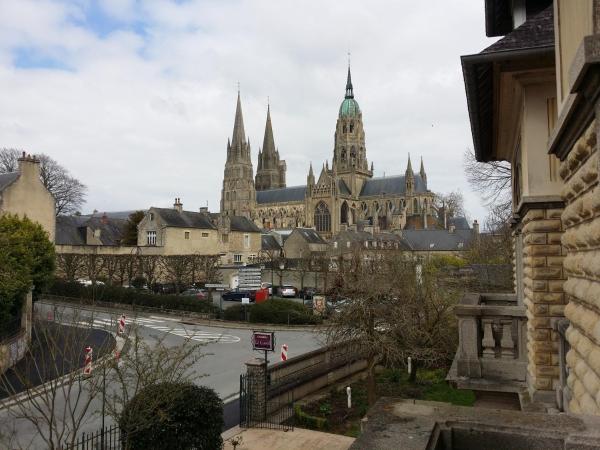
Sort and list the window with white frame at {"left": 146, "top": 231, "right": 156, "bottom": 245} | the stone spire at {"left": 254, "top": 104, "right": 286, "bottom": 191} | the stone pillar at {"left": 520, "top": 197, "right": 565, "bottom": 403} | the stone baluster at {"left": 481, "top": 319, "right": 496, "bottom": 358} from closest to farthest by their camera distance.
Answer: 1. the stone pillar at {"left": 520, "top": 197, "right": 565, "bottom": 403}
2. the stone baluster at {"left": 481, "top": 319, "right": 496, "bottom": 358}
3. the window with white frame at {"left": 146, "top": 231, "right": 156, "bottom": 245}
4. the stone spire at {"left": 254, "top": 104, "right": 286, "bottom": 191}

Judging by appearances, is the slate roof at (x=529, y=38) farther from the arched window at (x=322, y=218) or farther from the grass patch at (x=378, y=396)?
the arched window at (x=322, y=218)

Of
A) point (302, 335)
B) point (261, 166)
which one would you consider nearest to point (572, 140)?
point (302, 335)

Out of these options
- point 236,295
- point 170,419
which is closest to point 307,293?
point 236,295

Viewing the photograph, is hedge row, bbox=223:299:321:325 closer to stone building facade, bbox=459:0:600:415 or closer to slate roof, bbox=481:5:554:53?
stone building facade, bbox=459:0:600:415

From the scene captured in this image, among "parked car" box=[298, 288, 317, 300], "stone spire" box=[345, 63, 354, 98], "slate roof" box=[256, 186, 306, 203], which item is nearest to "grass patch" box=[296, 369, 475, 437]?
"parked car" box=[298, 288, 317, 300]

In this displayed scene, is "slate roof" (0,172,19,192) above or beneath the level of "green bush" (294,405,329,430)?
above

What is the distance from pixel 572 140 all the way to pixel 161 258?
4181cm

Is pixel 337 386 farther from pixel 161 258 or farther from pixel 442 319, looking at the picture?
pixel 161 258

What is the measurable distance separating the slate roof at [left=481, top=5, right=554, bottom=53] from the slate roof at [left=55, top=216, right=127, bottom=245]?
4809 cm

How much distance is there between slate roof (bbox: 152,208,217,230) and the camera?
161ft

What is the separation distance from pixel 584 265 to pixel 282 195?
120382 millimetres

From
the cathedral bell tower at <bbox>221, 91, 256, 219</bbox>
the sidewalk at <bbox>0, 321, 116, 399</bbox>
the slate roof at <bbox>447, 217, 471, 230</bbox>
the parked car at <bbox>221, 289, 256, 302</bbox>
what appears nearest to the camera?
the sidewalk at <bbox>0, 321, 116, 399</bbox>

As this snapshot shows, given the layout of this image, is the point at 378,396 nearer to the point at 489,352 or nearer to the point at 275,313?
the point at 489,352

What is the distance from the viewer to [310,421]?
14.2 m
